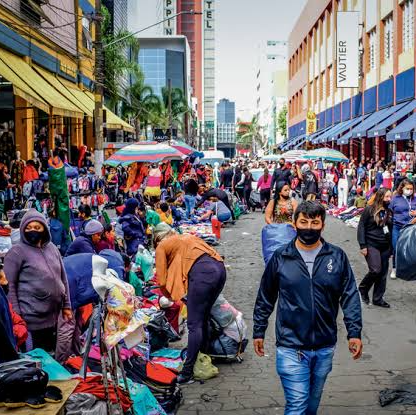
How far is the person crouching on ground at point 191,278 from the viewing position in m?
6.82

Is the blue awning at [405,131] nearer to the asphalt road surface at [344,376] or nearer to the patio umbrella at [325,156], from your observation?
the patio umbrella at [325,156]

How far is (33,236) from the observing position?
6.32 m

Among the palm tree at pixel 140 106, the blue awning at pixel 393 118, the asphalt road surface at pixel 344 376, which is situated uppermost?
the palm tree at pixel 140 106

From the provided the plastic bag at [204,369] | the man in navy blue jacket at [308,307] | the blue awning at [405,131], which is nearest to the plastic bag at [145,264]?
the plastic bag at [204,369]

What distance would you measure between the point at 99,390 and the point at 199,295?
6.31 ft

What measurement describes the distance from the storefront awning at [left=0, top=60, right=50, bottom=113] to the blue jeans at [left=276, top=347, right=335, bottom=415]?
12472mm

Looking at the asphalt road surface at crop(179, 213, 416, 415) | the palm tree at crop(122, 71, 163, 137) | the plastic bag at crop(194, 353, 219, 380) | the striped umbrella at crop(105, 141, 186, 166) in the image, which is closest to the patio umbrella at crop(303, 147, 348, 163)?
the striped umbrella at crop(105, 141, 186, 166)

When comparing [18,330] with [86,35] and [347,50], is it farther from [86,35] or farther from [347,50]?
[347,50]

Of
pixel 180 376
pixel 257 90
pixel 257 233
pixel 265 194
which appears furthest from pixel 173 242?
pixel 257 90

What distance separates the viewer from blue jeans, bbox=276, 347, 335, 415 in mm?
4781

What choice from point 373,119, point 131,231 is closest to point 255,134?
point 373,119

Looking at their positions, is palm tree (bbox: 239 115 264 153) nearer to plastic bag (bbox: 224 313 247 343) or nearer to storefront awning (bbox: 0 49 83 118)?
storefront awning (bbox: 0 49 83 118)

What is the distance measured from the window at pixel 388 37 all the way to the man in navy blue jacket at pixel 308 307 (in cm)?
2871

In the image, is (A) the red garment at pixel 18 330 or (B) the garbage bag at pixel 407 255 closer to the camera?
(A) the red garment at pixel 18 330
